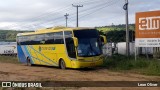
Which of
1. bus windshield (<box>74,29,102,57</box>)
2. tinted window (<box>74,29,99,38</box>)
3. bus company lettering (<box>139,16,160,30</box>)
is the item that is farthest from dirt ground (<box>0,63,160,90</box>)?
bus company lettering (<box>139,16,160,30</box>)

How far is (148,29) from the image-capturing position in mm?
28016

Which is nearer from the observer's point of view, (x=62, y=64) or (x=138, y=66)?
(x=138, y=66)

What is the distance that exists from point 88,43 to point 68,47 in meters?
1.54

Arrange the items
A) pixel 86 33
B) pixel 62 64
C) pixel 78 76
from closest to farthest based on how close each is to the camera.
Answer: pixel 78 76 < pixel 86 33 < pixel 62 64

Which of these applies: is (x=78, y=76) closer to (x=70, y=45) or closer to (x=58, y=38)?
(x=70, y=45)

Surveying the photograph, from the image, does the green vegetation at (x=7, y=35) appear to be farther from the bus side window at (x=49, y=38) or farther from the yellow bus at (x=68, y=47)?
the bus side window at (x=49, y=38)

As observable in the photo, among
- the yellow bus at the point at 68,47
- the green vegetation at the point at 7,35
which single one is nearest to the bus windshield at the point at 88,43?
the yellow bus at the point at 68,47

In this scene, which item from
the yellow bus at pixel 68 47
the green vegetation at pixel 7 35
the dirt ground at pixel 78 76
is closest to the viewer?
the dirt ground at pixel 78 76

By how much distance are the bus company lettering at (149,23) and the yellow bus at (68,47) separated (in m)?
3.33

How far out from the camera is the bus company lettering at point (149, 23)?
2747 centimetres

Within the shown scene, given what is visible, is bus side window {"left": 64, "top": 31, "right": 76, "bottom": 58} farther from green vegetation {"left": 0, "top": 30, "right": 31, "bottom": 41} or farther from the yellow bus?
green vegetation {"left": 0, "top": 30, "right": 31, "bottom": 41}

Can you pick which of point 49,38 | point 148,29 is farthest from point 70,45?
point 148,29

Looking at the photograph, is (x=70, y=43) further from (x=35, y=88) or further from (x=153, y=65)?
(x=35, y=88)

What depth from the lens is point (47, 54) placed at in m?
30.5
